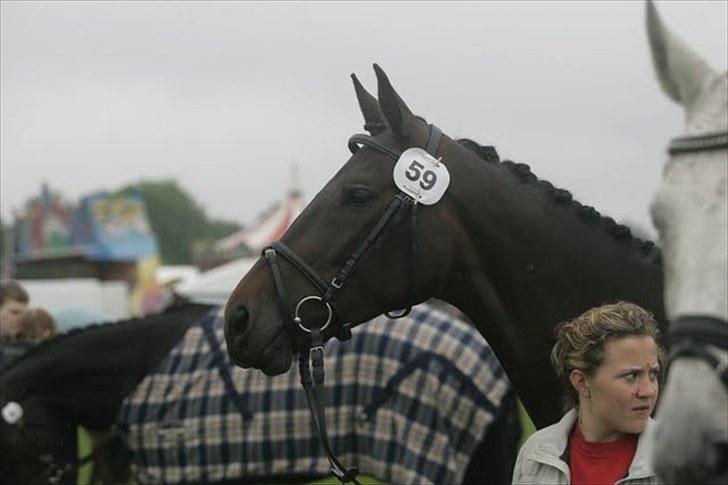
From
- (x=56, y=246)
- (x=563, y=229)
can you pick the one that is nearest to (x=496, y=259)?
(x=563, y=229)

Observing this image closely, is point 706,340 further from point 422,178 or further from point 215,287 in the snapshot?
point 215,287

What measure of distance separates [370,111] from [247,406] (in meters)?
2.38

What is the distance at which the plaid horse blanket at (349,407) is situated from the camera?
5.42 meters

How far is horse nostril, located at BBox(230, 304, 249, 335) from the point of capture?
373 centimetres

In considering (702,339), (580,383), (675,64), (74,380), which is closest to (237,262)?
(74,380)

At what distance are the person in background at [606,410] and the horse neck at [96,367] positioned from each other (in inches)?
151

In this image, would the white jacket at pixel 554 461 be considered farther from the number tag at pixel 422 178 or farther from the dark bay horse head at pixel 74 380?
the dark bay horse head at pixel 74 380

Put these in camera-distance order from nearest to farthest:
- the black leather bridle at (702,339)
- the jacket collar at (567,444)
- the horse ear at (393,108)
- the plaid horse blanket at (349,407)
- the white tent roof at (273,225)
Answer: the black leather bridle at (702,339) < the jacket collar at (567,444) < the horse ear at (393,108) < the plaid horse blanket at (349,407) < the white tent roof at (273,225)

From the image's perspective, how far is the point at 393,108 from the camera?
373 cm

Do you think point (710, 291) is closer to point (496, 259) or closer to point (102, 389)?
point (496, 259)

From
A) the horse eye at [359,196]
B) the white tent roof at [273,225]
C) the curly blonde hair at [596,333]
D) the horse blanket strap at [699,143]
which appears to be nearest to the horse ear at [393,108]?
the horse eye at [359,196]

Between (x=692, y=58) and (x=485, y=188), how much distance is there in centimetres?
141

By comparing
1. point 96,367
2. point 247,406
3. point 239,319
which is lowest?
point 247,406

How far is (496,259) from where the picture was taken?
367 cm
